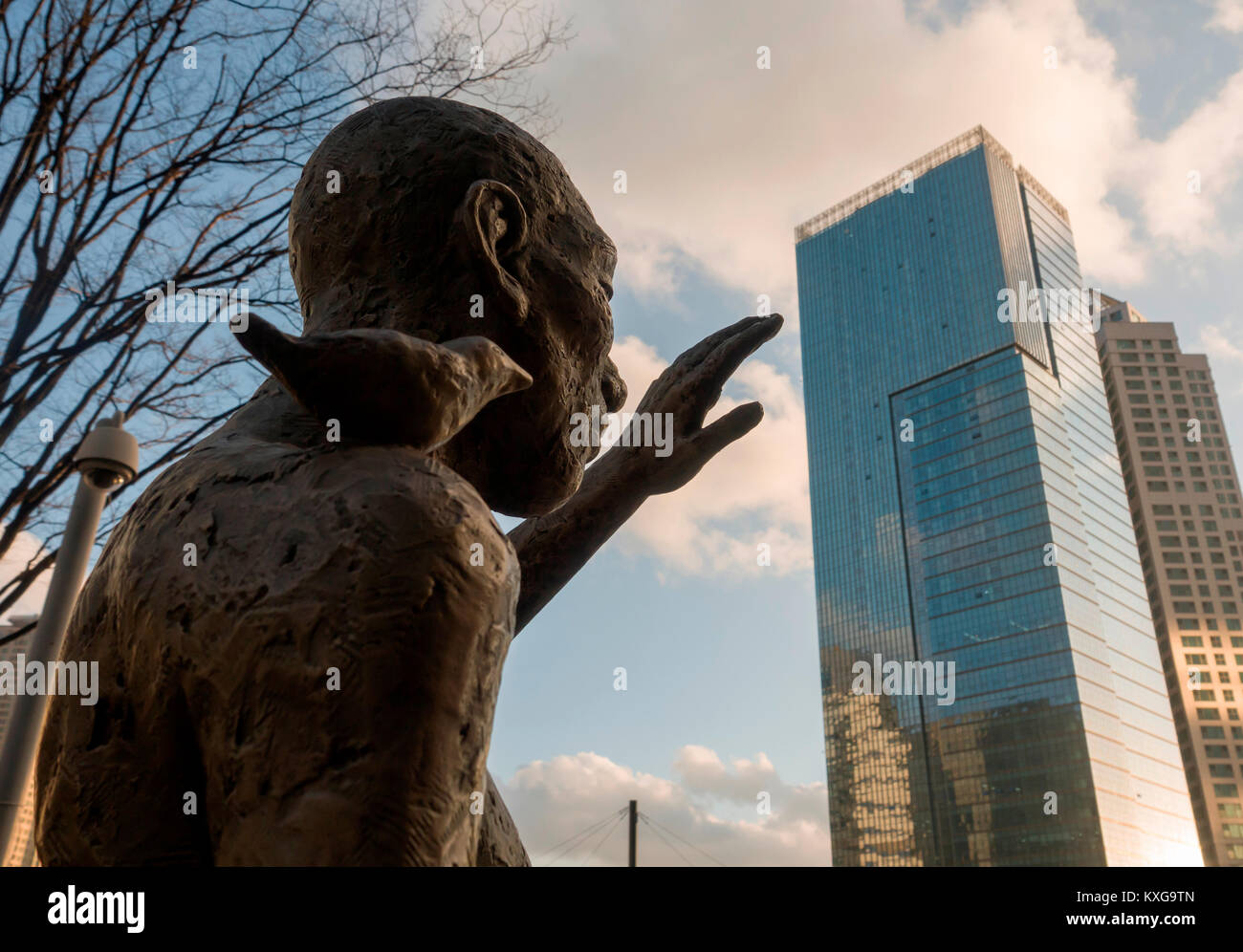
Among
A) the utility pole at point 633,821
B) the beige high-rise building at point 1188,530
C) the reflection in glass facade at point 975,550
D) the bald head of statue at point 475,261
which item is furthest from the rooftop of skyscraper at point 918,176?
the bald head of statue at point 475,261

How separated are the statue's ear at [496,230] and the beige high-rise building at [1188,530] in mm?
83933

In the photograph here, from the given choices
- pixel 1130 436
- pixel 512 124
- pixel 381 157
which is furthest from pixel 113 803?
pixel 1130 436

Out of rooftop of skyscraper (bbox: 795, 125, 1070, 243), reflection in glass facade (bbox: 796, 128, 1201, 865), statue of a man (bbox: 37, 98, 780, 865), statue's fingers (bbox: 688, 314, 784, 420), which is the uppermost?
rooftop of skyscraper (bbox: 795, 125, 1070, 243)

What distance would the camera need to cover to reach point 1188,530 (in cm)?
7519

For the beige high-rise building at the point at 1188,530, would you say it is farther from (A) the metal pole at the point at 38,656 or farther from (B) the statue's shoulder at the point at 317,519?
(B) the statue's shoulder at the point at 317,519

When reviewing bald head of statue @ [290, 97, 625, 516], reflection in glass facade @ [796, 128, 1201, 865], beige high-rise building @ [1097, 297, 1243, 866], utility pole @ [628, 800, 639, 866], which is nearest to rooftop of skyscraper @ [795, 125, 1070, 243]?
reflection in glass facade @ [796, 128, 1201, 865]

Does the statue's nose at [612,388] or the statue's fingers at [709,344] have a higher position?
the statue's fingers at [709,344]

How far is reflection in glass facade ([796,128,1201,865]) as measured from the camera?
6125cm

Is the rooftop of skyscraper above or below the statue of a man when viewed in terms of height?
above

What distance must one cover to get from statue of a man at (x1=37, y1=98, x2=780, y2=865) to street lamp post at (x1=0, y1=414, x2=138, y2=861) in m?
3.58

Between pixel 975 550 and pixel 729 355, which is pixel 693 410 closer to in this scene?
pixel 729 355

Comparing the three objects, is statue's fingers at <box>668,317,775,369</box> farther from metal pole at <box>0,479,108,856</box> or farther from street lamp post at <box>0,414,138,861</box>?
metal pole at <box>0,479,108,856</box>

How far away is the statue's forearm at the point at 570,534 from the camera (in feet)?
6.43
